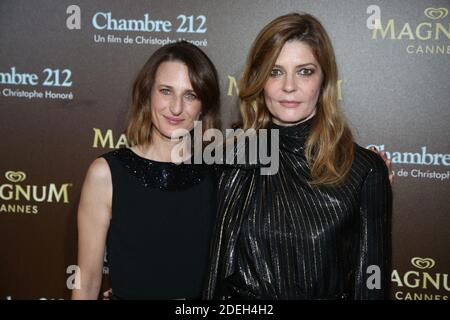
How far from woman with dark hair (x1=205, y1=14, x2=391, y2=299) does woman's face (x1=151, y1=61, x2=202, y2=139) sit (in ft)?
0.88

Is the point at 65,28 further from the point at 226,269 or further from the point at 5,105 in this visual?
the point at 226,269

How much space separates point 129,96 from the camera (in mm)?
3016

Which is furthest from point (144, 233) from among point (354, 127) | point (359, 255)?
point (354, 127)

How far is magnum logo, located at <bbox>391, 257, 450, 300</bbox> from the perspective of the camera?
293 cm

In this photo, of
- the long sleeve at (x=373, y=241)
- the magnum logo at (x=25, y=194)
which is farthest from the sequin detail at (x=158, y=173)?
the magnum logo at (x=25, y=194)

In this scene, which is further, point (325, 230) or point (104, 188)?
point (104, 188)

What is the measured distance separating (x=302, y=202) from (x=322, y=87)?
50cm

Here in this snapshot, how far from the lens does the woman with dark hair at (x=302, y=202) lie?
73.7 inches

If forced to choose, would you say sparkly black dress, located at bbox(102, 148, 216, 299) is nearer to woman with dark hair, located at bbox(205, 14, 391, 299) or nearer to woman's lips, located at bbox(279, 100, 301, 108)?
woman with dark hair, located at bbox(205, 14, 391, 299)

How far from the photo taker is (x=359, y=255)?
6.22 ft

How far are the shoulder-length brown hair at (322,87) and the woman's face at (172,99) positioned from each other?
0.26m

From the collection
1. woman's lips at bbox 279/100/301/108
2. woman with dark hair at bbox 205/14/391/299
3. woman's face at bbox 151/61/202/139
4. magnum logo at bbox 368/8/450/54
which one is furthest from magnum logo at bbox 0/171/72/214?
magnum logo at bbox 368/8/450/54
